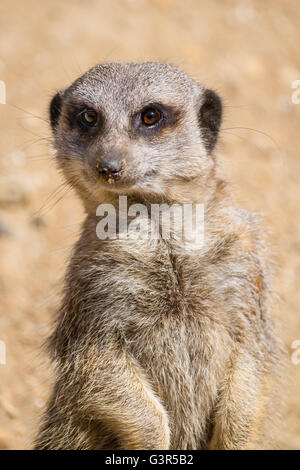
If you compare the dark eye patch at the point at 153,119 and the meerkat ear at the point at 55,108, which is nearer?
the dark eye patch at the point at 153,119

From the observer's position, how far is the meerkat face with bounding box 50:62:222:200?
2711 millimetres

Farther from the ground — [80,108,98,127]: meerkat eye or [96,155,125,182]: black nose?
[80,108,98,127]: meerkat eye

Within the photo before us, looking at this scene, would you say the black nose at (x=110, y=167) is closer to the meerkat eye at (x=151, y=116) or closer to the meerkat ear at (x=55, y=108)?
the meerkat eye at (x=151, y=116)

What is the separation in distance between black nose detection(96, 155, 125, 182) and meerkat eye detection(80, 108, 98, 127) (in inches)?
13.3

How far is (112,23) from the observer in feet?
20.8

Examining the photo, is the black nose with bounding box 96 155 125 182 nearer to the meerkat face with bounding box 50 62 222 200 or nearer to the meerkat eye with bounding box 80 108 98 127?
the meerkat face with bounding box 50 62 222 200

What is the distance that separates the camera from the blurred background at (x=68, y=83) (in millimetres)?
4387

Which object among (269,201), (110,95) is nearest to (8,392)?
(110,95)

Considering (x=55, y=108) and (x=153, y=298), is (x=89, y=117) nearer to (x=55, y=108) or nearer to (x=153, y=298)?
(x=55, y=108)

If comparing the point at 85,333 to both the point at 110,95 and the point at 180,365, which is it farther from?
the point at 110,95

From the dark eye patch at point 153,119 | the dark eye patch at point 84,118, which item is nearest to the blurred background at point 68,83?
the dark eye patch at point 84,118

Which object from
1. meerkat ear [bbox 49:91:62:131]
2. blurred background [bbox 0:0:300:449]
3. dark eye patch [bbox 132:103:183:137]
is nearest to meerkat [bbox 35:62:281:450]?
dark eye patch [bbox 132:103:183:137]

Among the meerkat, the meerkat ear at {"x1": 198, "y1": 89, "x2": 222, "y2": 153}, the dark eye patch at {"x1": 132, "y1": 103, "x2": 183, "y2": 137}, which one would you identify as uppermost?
the meerkat ear at {"x1": 198, "y1": 89, "x2": 222, "y2": 153}

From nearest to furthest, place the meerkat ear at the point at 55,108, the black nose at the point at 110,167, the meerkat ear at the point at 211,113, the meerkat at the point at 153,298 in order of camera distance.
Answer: the black nose at the point at 110,167 → the meerkat at the point at 153,298 → the meerkat ear at the point at 211,113 → the meerkat ear at the point at 55,108
